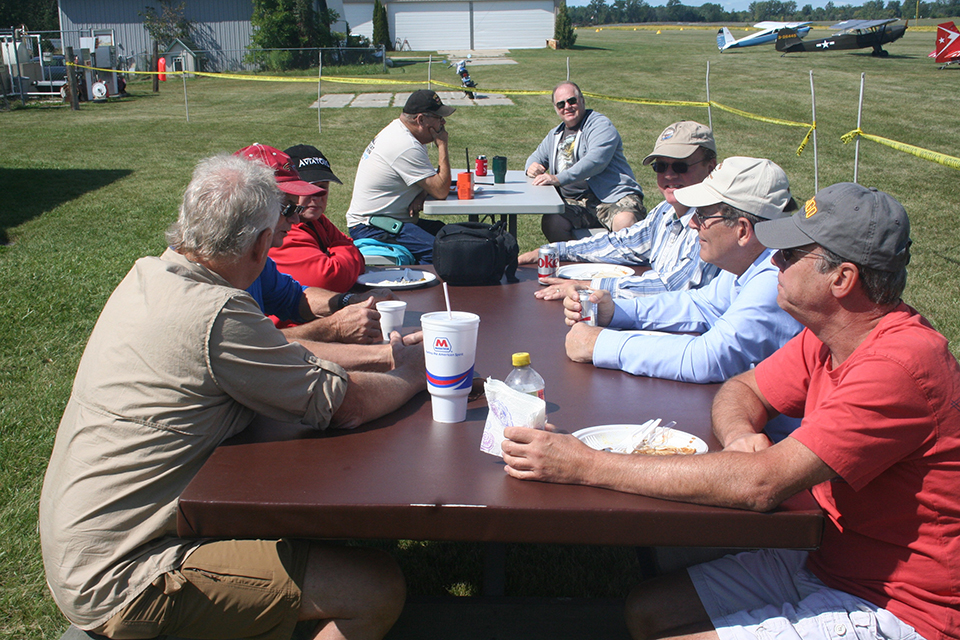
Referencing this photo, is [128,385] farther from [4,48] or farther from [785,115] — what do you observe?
[4,48]

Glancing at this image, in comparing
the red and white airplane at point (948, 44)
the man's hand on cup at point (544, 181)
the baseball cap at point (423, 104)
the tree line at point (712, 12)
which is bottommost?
the man's hand on cup at point (544, 181)

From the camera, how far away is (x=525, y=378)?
75.9 inches

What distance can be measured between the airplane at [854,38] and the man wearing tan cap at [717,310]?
116 ft

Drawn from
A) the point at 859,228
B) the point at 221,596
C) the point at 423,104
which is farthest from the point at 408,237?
the point at 859,228

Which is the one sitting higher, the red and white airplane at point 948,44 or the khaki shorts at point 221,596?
the red and white airplane at point 948,44

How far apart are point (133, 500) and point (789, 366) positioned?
1814mm

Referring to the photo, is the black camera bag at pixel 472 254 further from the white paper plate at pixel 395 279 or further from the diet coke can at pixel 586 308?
the diet coke can at pixel 586 308

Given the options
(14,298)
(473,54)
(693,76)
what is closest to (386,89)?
(693,76)

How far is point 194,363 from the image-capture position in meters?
1.84

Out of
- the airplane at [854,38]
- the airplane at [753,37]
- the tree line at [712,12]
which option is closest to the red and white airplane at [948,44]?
the airplane at [854,38]

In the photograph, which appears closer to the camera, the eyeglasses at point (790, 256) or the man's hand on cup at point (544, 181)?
the eyeglasses at point (790, 256)

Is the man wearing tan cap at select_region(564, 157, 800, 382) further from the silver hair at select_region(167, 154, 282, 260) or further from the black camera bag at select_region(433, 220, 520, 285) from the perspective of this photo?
the silver hair at select_region(167, 154, 282, 260)

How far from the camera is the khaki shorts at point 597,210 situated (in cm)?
645

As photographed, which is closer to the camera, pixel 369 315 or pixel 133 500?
pixel 133 500
